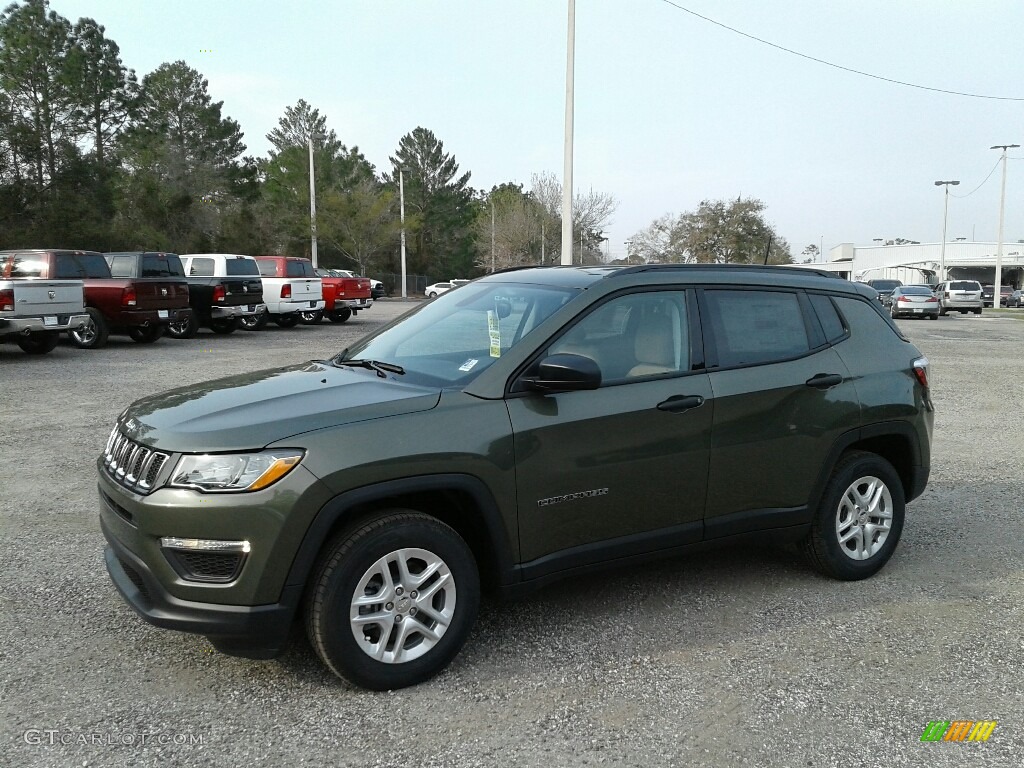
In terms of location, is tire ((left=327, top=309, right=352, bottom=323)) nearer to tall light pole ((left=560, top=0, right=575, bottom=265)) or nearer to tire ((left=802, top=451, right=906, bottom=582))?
tall light pole ((left=560, top=0, right=575, bottom=265))

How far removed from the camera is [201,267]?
20.9 metres

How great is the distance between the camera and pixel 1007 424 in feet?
31.8

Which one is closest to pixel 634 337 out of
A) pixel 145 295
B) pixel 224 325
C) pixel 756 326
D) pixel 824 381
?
pixel 756 326

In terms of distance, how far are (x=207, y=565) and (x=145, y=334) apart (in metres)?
16.7

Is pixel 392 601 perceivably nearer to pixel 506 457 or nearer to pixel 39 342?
pixel 506 457

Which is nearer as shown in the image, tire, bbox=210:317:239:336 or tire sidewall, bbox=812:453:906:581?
tire sidewall, bbox=812:453:906:581

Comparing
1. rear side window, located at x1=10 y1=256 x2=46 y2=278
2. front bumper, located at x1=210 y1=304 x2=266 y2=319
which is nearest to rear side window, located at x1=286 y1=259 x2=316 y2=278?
front bumper, located at x1=210 y1=304 x2=266 y2=319

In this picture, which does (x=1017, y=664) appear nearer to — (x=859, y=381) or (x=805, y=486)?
(x=805, y=486)

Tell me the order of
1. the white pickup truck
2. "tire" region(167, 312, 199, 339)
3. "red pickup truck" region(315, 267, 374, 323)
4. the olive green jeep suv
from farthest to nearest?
1. "red pickup truck" region(315, 267, 374, 323)
2. "tire" region(167, 312, 199, 339)
3. the white pickup truck
4. the olive green jeep suv

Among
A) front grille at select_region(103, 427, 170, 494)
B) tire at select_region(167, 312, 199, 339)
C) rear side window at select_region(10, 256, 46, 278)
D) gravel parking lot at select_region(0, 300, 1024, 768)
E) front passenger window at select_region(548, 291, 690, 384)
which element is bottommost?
gravel parking lot at select_region(0, 300, 1024, 768)

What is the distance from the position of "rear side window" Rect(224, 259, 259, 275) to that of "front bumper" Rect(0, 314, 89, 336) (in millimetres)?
5488

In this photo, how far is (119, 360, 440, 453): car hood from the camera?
324cm

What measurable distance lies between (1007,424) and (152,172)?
4741cm

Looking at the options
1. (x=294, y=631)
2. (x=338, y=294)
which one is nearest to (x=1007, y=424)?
(x=294, y=631)
